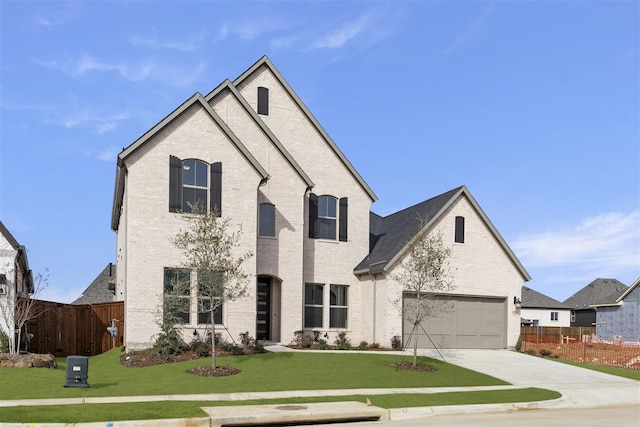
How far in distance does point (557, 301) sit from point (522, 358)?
131ft

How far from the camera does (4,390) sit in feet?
49.2

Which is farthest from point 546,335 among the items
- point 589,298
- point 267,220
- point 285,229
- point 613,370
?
point 589,298

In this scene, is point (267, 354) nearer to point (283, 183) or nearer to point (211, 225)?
point (211, 225)

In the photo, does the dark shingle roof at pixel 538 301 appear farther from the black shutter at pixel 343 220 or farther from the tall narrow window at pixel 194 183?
the tall narrow window at pixel 194 183

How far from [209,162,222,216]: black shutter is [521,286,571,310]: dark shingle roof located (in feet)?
149

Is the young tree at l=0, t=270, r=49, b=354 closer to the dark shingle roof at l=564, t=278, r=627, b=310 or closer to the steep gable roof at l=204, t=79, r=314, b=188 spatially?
the steep gable roof at l=204, t=79, r=314, b=188

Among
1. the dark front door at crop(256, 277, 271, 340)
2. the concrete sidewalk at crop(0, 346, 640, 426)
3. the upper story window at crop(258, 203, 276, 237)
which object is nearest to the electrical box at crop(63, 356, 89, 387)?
the concrete sidewalk at crop(0, 346, 640, 426)

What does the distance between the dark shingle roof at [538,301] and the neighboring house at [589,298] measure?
1241 mm

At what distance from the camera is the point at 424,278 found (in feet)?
73.5

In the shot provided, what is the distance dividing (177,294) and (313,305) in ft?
27.2

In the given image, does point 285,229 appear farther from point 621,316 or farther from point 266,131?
point 621,316

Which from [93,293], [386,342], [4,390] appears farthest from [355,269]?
[93,293]

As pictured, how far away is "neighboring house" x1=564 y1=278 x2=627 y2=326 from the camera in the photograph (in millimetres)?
59888

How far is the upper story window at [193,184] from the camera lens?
23464 millimetres
